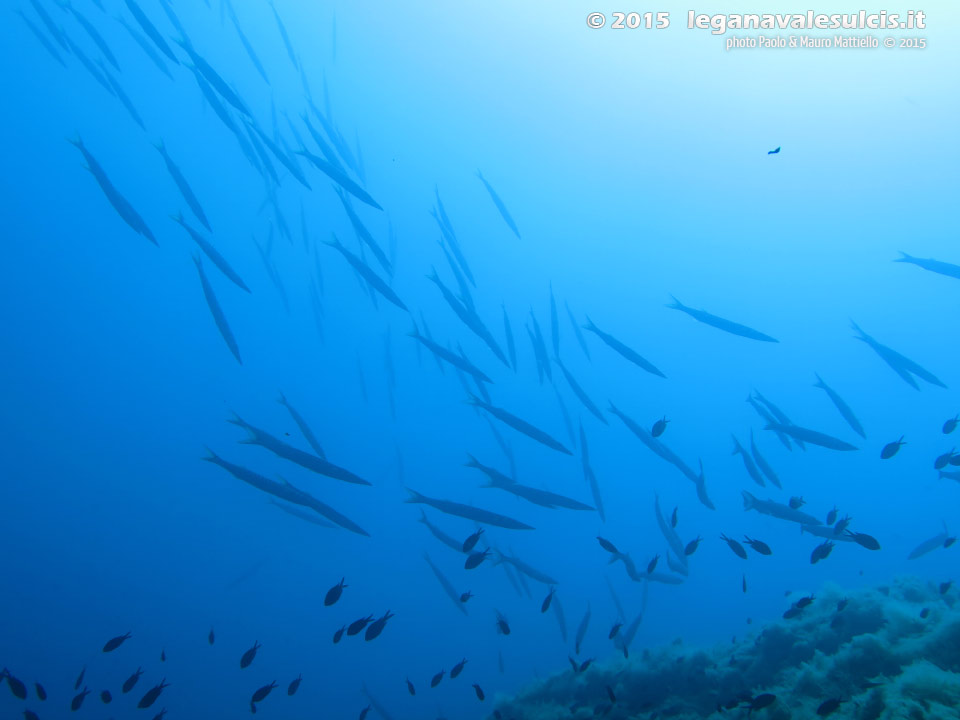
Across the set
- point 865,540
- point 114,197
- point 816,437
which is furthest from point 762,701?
point 114,197

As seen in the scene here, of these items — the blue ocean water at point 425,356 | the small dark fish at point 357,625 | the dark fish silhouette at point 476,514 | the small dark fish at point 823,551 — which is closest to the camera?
the small dark fish at point 357,625

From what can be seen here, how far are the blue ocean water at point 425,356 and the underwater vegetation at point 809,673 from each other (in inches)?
85.8

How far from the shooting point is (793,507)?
6277 mm

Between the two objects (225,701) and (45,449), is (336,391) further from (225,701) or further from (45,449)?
(225,701)

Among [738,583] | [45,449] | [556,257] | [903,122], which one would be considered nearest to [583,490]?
[738,583]

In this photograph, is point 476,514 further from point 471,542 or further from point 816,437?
point 816,437

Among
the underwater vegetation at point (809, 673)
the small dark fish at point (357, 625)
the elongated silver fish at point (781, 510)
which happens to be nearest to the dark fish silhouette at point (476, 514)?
the small dark fish at point (357, 625)

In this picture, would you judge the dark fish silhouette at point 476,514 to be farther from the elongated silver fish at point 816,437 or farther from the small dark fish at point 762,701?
the elongated silver fish at point 816,437

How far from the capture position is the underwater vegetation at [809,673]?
3.63 metres

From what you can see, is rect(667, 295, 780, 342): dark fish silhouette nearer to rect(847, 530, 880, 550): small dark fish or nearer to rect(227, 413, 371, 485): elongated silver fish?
rect(847, 530, 880, 550): small dark fish

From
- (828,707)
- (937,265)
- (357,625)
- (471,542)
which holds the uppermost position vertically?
(937,265)

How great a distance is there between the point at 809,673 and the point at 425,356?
27.2 metres

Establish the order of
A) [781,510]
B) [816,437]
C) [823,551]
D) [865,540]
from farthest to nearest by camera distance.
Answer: [816,437] → [781,510] → [823,551] → [865,540]

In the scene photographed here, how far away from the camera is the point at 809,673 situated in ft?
14.5
